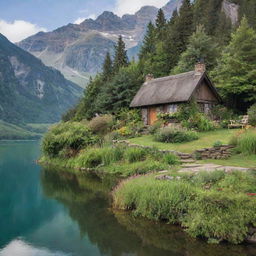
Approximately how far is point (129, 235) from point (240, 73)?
2737cm

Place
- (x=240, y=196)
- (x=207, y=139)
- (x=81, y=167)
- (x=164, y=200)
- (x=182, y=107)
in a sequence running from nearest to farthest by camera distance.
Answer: (x=240, y=196) → (x=164, y=200) → (x=207, y=139) → (x=81, y=167) → (x=182, y=107)

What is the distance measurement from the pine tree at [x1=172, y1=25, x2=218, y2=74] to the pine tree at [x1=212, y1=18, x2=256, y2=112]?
6296 millimetres

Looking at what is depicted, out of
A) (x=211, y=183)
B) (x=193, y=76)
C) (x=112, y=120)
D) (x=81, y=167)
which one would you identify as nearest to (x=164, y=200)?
(x=211, y=183)

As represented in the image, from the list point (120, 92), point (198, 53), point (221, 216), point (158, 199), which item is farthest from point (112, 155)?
point (198, 53)

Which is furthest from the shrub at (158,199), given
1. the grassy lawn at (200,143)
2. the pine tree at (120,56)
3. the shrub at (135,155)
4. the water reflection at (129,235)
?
the pine tree at (120,56)

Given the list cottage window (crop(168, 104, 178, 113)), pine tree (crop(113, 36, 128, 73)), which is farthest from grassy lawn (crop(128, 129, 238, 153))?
pine tree (crop(113, 36, 128, 73))

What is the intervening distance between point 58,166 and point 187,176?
2108cm

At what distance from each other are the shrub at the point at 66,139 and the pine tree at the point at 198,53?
701 inches

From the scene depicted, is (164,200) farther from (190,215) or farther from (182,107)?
(182,107)

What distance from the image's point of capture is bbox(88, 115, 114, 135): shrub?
34.3 m

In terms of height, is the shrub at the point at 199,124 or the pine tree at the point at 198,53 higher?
the pine tree at the point at 198,53

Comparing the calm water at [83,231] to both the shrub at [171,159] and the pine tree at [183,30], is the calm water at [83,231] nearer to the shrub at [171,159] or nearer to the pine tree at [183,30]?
the shrub at [171,159]

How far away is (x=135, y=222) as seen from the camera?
11.7m

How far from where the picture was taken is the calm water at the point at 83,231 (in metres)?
9.59
